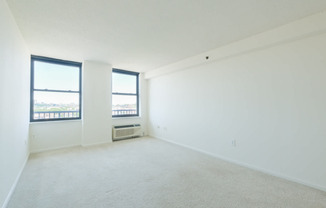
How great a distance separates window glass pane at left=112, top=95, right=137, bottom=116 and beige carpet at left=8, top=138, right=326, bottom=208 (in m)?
2.19

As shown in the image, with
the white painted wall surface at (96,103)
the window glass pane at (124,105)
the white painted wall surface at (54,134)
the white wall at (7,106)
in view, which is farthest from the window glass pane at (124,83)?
the white wall at (7,106)

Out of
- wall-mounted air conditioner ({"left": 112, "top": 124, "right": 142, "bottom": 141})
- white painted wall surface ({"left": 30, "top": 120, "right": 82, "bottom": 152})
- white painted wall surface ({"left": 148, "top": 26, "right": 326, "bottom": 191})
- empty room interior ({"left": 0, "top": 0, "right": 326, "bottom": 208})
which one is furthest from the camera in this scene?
wall-mounted air conditioner ({"left": 112, "top": 124, "right": 142, "bottom": 141})

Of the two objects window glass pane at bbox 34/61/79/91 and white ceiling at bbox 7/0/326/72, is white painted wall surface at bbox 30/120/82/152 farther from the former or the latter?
white ceiling at bbox 7/0/326/72

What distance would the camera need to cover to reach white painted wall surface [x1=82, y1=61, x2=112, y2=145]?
14.5ft

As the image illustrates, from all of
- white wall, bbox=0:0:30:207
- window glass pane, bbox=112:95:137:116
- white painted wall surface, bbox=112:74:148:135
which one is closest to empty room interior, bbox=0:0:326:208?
white wall, bbox=0:0:30:207

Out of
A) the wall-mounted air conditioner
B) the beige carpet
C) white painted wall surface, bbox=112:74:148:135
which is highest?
white painted wall surface, bbox=112:74:148:135

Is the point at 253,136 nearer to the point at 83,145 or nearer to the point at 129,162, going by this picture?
the point at 129,162

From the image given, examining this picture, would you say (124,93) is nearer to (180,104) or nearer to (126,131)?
(126,131)

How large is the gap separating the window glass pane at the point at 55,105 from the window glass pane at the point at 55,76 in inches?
8.2

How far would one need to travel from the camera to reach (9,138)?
6.68 feet

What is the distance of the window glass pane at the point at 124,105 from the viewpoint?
17.4ft

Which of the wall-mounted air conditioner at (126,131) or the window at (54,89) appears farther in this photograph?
the wall-mounted air conditioner at (126,131)

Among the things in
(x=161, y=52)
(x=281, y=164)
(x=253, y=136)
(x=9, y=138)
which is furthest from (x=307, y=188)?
(x=9, y=138)

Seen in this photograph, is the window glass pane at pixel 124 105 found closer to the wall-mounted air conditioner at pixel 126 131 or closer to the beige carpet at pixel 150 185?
the wall-mounted air conditioner at pixel 126 131
